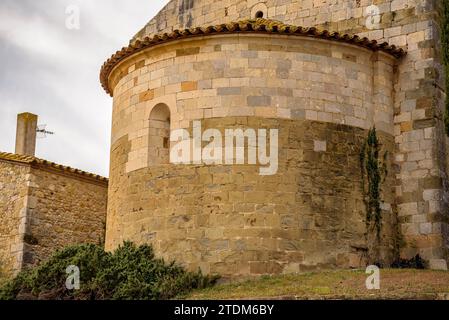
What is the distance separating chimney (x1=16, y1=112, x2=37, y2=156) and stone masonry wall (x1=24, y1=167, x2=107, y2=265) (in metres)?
2.29

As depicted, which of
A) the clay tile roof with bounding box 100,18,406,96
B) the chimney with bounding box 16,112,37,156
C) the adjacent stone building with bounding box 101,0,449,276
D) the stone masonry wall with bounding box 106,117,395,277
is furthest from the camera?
the chimney with bounding box 16,112,37,156

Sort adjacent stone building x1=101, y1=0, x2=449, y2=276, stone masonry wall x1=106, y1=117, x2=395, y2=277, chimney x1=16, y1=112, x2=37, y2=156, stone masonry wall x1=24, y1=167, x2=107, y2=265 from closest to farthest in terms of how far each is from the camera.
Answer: stone masonry wall x1=106, y1=117, x2=395, y2=277
adjacent stone building x1=101, y1=0, x2=449, y2=276
stone masonry wall x1=24, y1=167, x2=107, y2=265
chimney x1=16, y1=112, x2=37, y2=156

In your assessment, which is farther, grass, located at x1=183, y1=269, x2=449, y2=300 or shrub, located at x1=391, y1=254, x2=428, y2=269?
shrub, located at x1=391, y1=254, x2=428, y2=269

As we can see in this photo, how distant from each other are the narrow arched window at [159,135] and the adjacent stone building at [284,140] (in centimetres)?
2

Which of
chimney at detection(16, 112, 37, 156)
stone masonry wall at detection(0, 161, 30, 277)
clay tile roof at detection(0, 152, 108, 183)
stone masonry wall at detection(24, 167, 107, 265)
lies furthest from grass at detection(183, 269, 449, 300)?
chimney at detection(16, 112, 37, 156)

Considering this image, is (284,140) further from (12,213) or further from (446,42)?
(12,213)

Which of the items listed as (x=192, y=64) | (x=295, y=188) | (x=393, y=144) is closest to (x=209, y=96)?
(x=192, y=64)

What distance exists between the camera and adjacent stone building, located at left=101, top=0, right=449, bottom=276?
52.1ft

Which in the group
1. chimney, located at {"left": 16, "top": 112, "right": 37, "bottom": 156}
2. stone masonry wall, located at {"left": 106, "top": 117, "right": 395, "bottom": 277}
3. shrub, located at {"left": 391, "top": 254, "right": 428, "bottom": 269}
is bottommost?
shrub, located at {"left": 391, "top": 254, "right": 428, "bottom": 269}

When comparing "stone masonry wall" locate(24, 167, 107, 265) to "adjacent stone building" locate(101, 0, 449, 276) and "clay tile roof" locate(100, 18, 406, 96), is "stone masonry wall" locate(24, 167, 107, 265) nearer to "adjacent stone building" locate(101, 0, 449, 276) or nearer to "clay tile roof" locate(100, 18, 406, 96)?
"adjacent stone building" locate(101, 0, 449, 276)

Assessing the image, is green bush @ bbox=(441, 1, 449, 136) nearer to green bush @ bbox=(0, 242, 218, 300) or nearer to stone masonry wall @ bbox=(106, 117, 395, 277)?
stone masonry wall @ bbox=(106, 117, 395, 277)

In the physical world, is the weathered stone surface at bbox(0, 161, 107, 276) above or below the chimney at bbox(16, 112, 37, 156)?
below

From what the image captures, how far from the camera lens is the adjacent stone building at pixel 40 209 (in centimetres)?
2117
